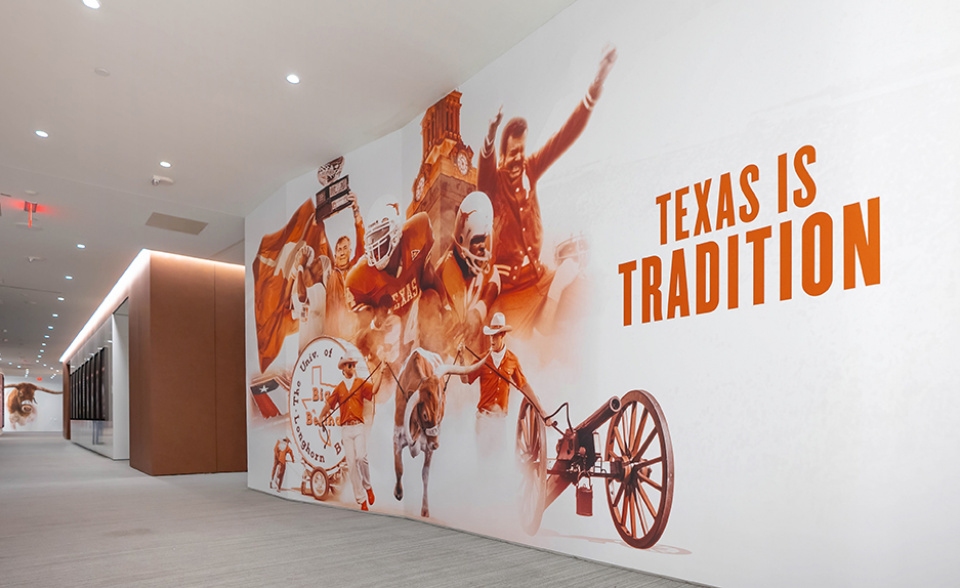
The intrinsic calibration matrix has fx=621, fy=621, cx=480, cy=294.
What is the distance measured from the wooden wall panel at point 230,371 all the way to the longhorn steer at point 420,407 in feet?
22.0

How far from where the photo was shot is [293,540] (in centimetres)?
502

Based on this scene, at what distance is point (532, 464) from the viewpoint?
451 centimetres

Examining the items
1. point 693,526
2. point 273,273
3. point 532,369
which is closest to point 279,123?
point 273,273

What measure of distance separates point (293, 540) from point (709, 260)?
12.6 feet

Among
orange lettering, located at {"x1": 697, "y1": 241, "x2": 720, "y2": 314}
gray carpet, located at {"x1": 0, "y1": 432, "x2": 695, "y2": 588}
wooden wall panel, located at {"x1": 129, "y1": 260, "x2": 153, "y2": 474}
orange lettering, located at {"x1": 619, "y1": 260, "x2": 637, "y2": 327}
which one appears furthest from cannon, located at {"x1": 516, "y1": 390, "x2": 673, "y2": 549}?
wooden wall panel, located at {"x1": 129, "y1": 260, "x2": 153, "y2": 474}

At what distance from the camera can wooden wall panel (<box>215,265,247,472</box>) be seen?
37.2ft

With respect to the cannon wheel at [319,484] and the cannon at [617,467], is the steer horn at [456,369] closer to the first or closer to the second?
the cannon at [617,467]

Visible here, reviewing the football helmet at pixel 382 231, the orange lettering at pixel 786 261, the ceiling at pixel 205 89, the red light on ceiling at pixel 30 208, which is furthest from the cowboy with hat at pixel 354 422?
the red light on ceiling at pixel 30 208

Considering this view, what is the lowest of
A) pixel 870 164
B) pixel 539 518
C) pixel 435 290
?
pixel 539 518

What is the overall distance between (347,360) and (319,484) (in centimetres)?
150

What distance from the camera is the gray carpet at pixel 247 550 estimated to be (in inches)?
151

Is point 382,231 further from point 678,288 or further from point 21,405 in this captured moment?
point 21,405

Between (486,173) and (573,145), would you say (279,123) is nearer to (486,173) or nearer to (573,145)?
(486,173)

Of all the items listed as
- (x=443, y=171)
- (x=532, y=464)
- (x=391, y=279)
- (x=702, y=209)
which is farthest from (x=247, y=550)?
(x=702, y=209)
